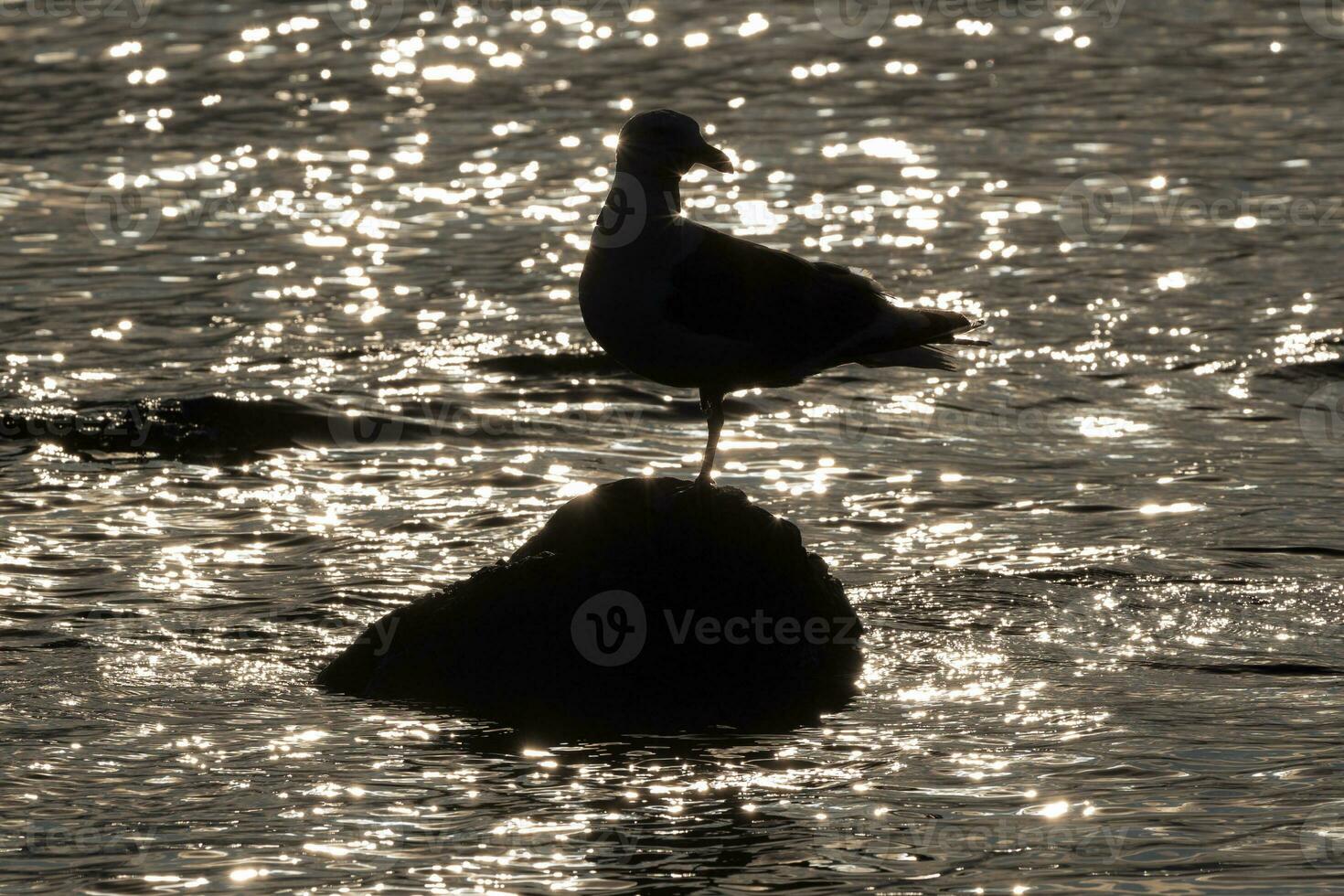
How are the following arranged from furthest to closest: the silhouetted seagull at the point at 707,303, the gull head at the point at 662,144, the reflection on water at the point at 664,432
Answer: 1. the gull head at the point at 662,144
2. the silhouetted seagull at the point at 707,303
3. the reflection on water at the point at 664,432

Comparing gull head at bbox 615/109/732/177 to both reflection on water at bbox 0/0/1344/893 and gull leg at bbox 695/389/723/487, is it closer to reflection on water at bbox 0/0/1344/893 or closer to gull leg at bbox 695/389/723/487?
gull leg at bbox 695/389/723/487

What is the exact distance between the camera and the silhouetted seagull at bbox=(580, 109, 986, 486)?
8.36m

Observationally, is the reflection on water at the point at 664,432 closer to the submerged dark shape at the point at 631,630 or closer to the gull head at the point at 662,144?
the submerged dark shape at the point at 631,630

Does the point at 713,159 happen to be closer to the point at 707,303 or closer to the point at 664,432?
the point at 707,303

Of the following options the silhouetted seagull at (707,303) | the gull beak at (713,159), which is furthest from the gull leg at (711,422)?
Result: the gull beak at (713,159)

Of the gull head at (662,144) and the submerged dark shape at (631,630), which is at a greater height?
the gull head at (662,144)

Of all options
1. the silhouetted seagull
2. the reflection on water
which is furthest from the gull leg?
the reflection on water

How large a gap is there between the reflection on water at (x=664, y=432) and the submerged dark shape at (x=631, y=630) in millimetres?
250

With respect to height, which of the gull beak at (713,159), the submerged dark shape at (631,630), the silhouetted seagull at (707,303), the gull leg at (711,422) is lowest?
the submerged dark shape at (631,630)

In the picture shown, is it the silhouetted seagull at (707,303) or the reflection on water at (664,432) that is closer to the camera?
the reflection on water at (664,432)

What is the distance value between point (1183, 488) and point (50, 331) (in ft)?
23.8

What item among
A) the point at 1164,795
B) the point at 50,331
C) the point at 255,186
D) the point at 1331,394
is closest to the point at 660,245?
the point at 1164,795

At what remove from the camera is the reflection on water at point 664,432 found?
7340 millimetres

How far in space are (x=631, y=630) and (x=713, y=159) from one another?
1919mm
